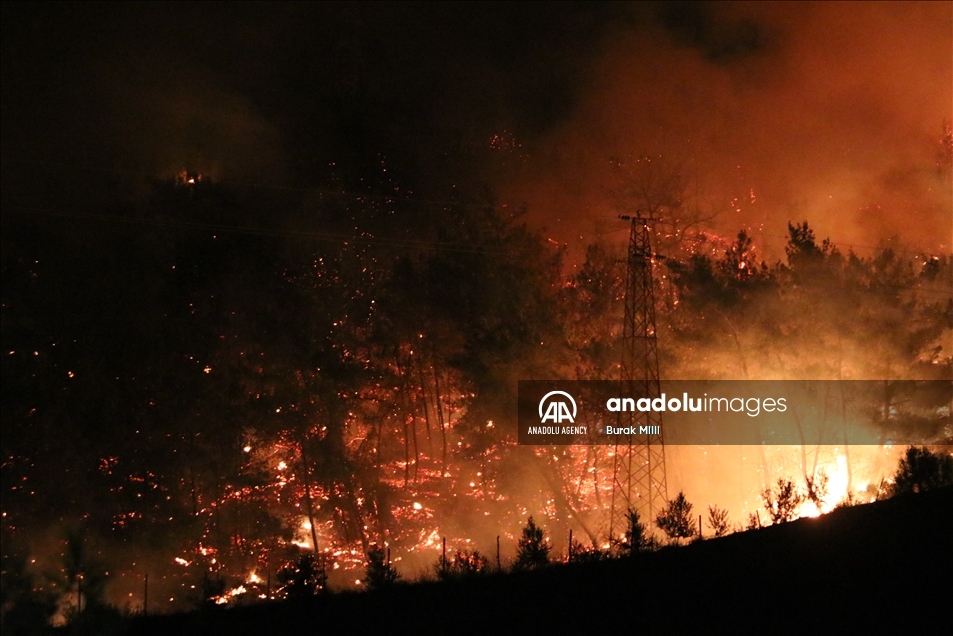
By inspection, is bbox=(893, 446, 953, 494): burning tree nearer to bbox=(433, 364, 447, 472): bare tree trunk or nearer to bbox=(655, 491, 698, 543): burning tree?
bbox=(655, 491, 698, 543): burning tree

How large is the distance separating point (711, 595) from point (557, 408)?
21.4 metres

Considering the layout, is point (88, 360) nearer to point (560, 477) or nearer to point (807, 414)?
point (560, 477)

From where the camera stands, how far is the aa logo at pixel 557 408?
2864 cm

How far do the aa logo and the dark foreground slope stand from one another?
17.4 meters

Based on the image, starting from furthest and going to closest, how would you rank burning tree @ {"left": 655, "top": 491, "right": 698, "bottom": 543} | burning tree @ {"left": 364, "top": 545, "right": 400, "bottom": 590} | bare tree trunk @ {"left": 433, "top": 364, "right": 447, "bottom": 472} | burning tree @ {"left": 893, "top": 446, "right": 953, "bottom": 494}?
1. bare tree trunk @ {"left": 433, "top": 364, "right": 447, "bottom": 472}
2. burning tree @ {"left": 893, "top": 446, "right": 953, "bottom": 494}
3. burning tree @ {"left": 655, "top": 491, "right": 698, "bottom": 543}
4. burning tree @ {"left": 364, "top": 545, "right": 400, "bottom": 590}

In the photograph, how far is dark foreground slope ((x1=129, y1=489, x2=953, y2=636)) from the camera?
757 centimetres

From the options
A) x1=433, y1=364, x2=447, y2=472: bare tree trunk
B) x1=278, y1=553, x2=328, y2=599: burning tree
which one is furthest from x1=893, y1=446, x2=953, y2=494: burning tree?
x1=433, y1=364, x2=447, y2=472: bare tree trunk

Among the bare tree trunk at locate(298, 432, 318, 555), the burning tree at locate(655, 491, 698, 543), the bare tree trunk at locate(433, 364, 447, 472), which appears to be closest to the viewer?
the burning tree at locate(655, 491, 698, 543)

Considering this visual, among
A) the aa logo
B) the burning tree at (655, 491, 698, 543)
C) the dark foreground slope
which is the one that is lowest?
the dark foreground slope

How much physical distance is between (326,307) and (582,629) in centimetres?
2337

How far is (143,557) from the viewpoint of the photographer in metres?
28.1

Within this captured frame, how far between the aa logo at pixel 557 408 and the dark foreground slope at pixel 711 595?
17.4m

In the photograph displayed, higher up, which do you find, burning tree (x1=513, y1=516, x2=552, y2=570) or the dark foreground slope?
burning tree (x1=513, y1=516, x2=552, y2=570)

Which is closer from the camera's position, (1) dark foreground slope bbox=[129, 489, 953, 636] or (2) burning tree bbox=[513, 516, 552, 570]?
(1) dark foreground slope bbox=[129, 489, 953, 636]
